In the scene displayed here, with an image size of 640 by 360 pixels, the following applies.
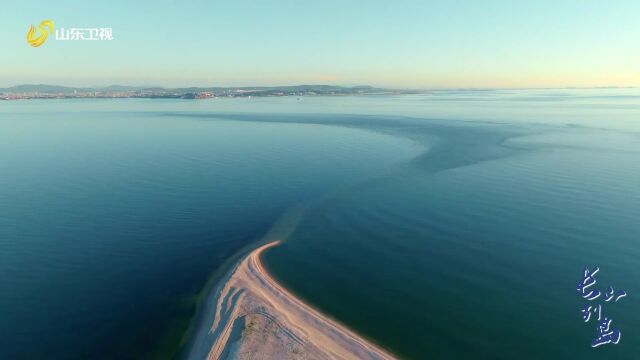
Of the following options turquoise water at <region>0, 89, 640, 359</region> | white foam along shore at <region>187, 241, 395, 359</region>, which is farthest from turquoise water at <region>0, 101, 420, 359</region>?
white foam along shore at <region>187, 241, 395, 359</region>

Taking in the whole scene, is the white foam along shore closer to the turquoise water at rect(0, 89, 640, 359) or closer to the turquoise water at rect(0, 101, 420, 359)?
the turquoise water at rect(0, 89, 640, 359)

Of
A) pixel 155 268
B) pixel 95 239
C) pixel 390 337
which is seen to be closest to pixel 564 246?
pixel 390 337

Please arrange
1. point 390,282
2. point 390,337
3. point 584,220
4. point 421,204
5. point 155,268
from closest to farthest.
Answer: point 390,337 < point 390,282 < point 155,268 < point 584,220 < point 421,204

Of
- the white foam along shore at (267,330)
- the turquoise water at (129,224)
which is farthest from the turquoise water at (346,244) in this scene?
the white foam along shore at (267,330)

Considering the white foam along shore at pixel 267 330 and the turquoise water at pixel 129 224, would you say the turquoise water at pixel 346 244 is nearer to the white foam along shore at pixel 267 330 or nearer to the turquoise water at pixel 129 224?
the turquoise water at pixel 129 224

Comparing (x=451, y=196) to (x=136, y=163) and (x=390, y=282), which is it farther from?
(x=136, y=163)

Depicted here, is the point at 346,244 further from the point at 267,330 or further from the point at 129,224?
the point at 129,224
